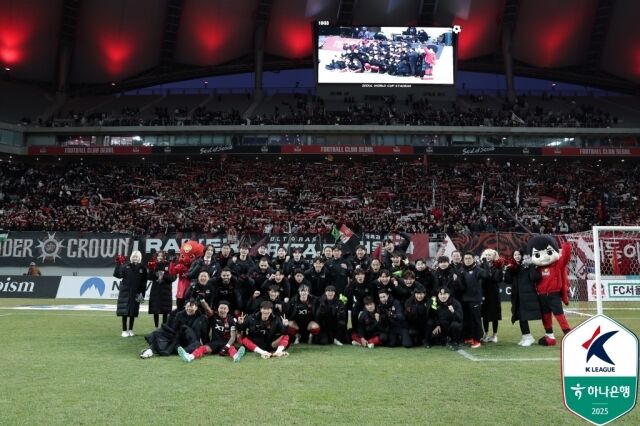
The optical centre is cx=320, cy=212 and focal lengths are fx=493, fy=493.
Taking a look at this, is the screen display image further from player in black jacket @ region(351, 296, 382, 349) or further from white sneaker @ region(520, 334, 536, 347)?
white sneaker @ region(520, 334, 536, 347)

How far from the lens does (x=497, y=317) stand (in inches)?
381

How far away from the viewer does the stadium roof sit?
3838 centimetres

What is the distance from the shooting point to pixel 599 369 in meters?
2.85

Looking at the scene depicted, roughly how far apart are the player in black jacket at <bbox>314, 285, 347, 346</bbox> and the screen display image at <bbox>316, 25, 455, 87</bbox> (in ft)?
92.7

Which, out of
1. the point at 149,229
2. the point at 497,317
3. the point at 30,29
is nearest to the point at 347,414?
the point at 497,317

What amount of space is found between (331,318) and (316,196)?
77.0ft

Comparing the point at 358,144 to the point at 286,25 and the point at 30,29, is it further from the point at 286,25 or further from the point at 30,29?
the point at 30,29

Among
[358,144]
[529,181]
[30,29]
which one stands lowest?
[529,181]

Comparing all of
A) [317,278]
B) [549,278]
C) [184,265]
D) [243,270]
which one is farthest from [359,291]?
[184,265]

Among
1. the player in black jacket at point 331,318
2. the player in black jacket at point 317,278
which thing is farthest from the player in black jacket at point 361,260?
the player in black jacket at point 331,318

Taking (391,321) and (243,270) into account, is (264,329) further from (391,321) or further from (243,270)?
(391,321)

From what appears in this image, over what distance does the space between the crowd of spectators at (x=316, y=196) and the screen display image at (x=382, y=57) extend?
20.2ft

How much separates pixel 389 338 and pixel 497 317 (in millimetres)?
2296

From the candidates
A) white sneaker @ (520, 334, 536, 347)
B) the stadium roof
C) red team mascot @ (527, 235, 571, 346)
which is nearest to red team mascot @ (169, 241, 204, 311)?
white sneaker @ (520, 334, 536, 347)
